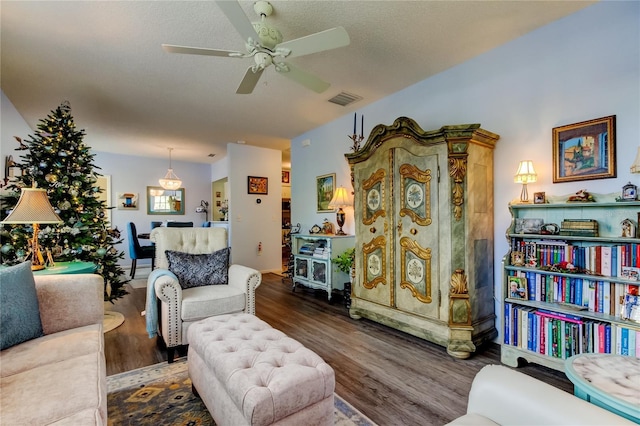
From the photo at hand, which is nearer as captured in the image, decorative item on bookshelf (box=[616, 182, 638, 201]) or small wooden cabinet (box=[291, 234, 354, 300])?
decorative item on bookshelf (box=[616, 182, 638, 201])

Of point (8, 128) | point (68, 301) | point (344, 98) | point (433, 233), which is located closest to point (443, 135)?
point (433, 233)

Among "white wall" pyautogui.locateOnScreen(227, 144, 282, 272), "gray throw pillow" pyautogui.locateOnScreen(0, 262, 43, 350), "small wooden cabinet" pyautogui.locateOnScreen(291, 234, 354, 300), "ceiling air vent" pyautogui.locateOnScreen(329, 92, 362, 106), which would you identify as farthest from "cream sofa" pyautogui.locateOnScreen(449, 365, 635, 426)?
"white wall" pyautogui.locateOnScreen(227, 144, 282, 272)

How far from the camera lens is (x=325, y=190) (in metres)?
4.88

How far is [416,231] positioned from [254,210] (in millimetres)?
4036

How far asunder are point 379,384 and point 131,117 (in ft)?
15.8

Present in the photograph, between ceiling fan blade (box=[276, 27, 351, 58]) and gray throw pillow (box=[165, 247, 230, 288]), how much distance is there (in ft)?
6.54

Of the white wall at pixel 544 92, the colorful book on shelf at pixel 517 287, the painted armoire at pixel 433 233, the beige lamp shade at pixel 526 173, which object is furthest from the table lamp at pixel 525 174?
the colorful book on shelf at pixel 517 287

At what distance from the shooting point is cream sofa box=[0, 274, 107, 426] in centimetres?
106

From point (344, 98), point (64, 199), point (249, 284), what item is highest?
point (344, 98)

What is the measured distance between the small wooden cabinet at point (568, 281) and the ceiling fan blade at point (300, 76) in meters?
1.88

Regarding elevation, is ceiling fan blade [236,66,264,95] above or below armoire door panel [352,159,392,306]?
above

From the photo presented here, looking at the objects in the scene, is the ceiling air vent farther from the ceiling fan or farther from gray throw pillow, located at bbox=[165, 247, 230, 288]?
gray throw pillow, located at bbox=[165, 247, 230, 288]

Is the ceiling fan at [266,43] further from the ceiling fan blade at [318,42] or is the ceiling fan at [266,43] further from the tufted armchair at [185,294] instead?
the tufted armchair at [185,294]

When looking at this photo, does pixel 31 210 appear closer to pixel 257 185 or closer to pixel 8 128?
pixel 8 128
